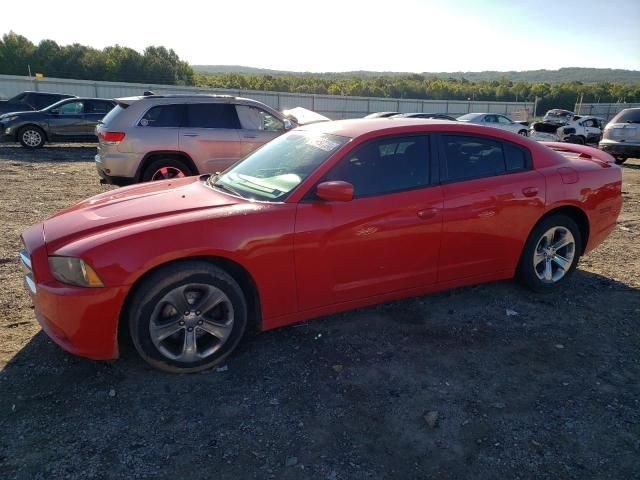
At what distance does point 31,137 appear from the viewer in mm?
14703

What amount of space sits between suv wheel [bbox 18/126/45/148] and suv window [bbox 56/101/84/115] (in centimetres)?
89

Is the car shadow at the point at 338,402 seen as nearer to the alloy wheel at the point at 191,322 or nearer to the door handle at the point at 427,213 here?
the alloy wheel at the point at 191,322

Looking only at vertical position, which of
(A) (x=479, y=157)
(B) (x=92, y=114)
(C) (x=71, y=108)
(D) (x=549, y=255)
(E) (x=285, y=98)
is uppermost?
(E) (x=285, y=98)

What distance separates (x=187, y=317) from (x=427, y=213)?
6.32ft

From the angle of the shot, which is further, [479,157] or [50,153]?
[50,153]

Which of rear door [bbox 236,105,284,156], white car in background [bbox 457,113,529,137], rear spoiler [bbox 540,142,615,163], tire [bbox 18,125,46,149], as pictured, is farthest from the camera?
white car in background [bbox 457,113,529,137]

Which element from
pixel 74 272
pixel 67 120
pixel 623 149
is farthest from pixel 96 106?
pixel 623 149

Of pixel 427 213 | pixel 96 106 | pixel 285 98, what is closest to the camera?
pixel 427 213

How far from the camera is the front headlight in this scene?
9.27ft

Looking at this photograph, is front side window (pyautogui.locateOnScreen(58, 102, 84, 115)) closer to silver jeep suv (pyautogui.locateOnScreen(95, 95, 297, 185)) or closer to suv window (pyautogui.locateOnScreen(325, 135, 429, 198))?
silver jeep suv (pyautogui.locateOnScreen(95, 95, 297, 185))

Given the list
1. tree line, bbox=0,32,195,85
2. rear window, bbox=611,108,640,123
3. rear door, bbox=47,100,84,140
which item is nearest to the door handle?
rear window, bbox=611,108,640,123

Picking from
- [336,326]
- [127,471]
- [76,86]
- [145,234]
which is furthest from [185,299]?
[76,86]

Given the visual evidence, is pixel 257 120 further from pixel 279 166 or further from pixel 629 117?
pixel 629 117

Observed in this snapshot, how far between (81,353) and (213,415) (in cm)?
93
